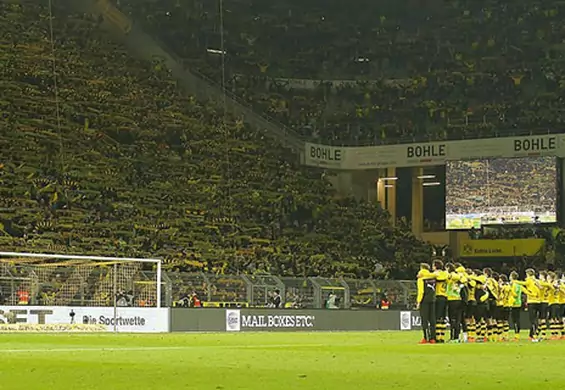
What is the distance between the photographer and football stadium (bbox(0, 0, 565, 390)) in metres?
33.7

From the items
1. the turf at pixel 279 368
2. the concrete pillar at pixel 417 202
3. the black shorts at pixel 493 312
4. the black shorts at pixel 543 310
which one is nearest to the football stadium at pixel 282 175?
the black shorts at pixel 493 312

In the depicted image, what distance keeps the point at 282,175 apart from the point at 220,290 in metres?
17.2

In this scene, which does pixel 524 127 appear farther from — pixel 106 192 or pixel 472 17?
pixel 106 192

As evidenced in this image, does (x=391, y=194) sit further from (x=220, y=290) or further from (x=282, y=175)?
(x=220, y=290)

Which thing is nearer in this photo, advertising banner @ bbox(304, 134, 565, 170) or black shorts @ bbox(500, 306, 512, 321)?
black shorts @ bbox(500, 306, 512, 321)

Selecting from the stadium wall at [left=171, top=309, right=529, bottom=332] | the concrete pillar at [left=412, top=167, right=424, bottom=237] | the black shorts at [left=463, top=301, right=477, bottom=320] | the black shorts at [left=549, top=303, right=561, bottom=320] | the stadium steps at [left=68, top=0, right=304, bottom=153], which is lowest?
the stadium wall at [left=171, top=309, right=529, bottom=332]

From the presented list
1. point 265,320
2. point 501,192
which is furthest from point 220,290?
point 501,192

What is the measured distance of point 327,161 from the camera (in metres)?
58.3

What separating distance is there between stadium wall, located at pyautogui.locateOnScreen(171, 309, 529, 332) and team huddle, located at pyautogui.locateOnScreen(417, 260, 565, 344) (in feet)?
30.2

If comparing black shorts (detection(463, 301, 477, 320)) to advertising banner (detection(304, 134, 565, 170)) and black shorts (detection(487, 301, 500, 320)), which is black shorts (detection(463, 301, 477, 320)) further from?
advertising banner (detection(304, 134, 565, 170))

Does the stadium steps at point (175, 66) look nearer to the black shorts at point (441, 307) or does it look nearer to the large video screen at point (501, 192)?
the large video screen at point (501, 192)

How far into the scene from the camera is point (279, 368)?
1625 centimetres

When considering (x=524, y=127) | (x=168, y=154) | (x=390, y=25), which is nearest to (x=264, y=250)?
(x=168, y=154)

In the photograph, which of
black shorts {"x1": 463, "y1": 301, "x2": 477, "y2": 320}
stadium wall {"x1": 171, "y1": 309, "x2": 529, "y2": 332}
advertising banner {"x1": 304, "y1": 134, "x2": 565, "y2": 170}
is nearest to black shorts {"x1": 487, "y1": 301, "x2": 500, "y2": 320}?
black shorts {"x1": 463, "y1": 301, "x2": 477, "y2": 320}
